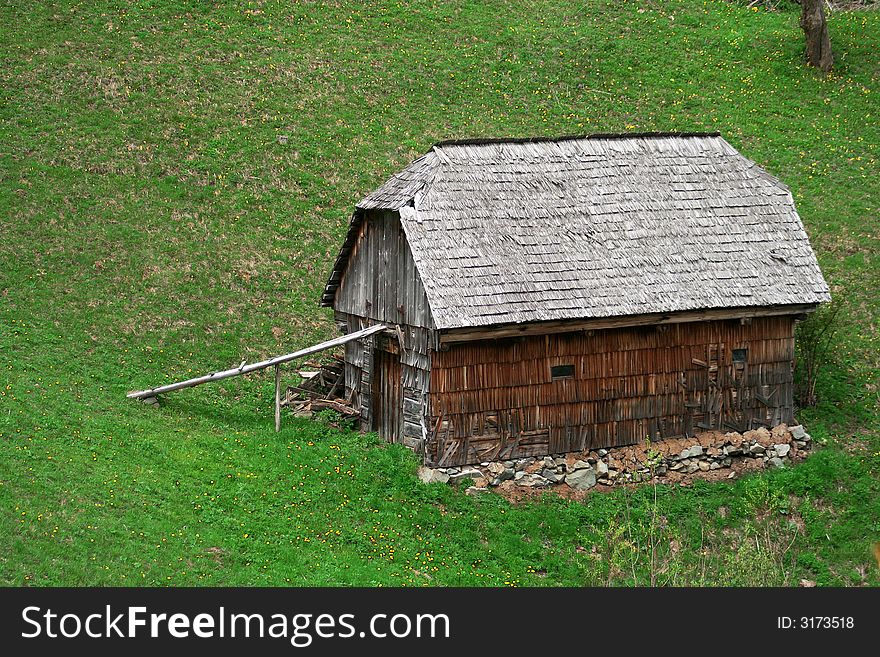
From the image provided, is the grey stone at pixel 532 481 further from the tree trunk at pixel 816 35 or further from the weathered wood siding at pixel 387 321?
the tree trunk at pixel 816 35

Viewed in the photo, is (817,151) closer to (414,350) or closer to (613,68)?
(613,68)

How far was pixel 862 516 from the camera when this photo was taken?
1978 centimetres

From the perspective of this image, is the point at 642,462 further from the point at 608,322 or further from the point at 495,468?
the point at 495,468

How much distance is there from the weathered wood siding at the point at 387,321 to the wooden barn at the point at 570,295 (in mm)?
42

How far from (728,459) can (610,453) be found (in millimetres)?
2674

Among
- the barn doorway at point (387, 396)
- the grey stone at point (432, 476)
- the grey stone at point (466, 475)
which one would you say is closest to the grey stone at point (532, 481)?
the grey stone at point (466, 475)

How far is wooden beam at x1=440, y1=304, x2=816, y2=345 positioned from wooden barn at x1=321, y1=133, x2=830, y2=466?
0.03 m

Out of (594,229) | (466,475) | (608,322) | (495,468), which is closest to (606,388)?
(608,322)

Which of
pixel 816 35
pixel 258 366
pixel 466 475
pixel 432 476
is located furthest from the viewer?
pixel 816 35

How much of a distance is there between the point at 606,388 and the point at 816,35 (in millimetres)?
23115

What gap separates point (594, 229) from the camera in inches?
813

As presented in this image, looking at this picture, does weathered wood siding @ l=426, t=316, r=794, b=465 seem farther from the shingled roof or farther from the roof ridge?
the roof ridge

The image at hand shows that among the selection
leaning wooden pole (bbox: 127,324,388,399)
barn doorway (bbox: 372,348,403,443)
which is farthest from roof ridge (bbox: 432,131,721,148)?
barn doorway (bbox: 372,348,403,443)

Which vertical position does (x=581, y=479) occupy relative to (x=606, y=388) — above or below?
below
